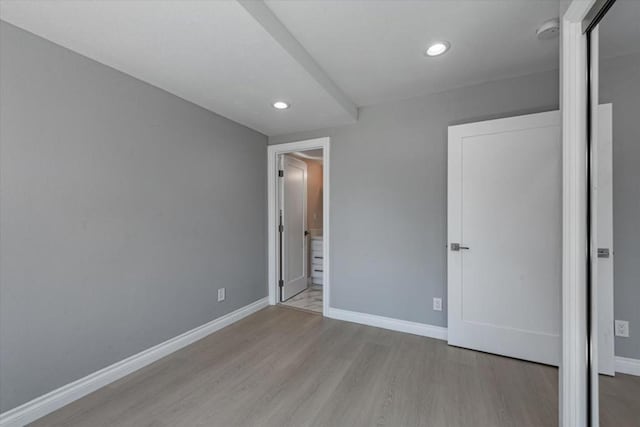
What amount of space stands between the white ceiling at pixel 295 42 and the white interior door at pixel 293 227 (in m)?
1.40

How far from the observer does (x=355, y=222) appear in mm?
2971

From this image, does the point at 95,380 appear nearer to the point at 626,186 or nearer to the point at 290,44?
the point at 290,44

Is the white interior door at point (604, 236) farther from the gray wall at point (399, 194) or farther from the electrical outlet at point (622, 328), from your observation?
the gray wall at point (399, 194)

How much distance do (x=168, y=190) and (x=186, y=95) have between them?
852 mm

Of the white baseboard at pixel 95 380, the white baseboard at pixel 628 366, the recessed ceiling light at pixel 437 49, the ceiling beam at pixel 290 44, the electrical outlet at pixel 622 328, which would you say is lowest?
the white baseboard at pixel 95 380

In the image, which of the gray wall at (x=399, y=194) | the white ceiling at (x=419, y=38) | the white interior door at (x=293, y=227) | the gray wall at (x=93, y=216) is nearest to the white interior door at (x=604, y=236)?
the white ceiling at (x=419, y=38)

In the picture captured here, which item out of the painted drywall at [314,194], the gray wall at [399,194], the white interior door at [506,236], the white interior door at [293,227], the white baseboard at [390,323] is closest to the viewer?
the white interior door at [506,236]

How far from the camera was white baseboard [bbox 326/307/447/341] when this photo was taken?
2.56 m

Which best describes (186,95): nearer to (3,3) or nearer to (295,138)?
(3,3)

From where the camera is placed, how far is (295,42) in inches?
70.2

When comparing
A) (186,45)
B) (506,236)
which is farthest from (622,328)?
(186,45)

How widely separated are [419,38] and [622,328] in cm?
193

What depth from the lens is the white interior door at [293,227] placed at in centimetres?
363

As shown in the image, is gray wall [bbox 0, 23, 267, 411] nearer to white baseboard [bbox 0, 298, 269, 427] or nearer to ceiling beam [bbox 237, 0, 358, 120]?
white baseboard [bbox 0, 298, 269, 427]
